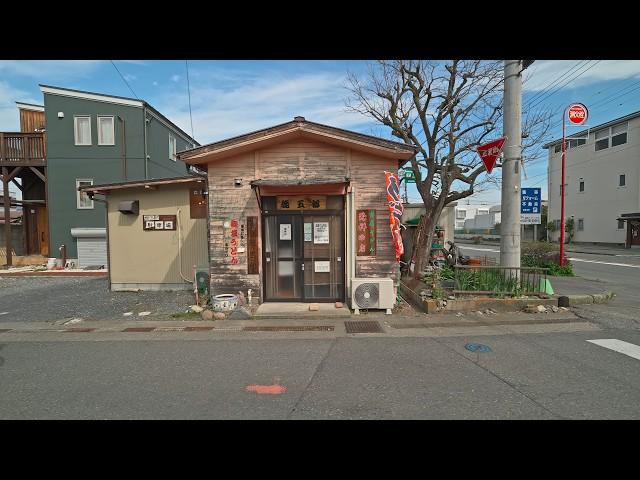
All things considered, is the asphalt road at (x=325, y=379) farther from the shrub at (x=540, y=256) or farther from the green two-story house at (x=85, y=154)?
the green two-story house at (x=85, y=154)

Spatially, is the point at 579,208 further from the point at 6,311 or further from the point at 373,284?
the point at 6,311

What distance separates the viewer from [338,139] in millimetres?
7328

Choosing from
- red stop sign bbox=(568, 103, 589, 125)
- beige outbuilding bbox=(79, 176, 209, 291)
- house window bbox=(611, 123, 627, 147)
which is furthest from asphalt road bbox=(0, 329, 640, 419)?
house window bbox=(611, 123, 627, 147)

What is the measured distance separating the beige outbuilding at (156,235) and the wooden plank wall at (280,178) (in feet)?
8.32

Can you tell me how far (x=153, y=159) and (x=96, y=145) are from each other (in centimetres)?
242

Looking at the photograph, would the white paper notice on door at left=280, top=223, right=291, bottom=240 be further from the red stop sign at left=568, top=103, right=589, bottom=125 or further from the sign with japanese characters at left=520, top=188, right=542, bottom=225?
the red stop sign at left=568, top=103, right=589, bottom=125

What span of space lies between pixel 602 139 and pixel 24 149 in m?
40.3

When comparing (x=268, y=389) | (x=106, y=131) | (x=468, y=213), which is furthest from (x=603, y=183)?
(x=468, y=213)

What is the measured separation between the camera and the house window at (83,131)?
1491cm

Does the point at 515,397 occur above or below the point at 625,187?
below

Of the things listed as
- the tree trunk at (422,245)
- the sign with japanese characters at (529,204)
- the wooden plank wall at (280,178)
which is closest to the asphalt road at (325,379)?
the wooden plank wall at (280,178)

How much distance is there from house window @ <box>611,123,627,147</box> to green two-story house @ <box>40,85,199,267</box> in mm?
34007

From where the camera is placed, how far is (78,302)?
340 inches
